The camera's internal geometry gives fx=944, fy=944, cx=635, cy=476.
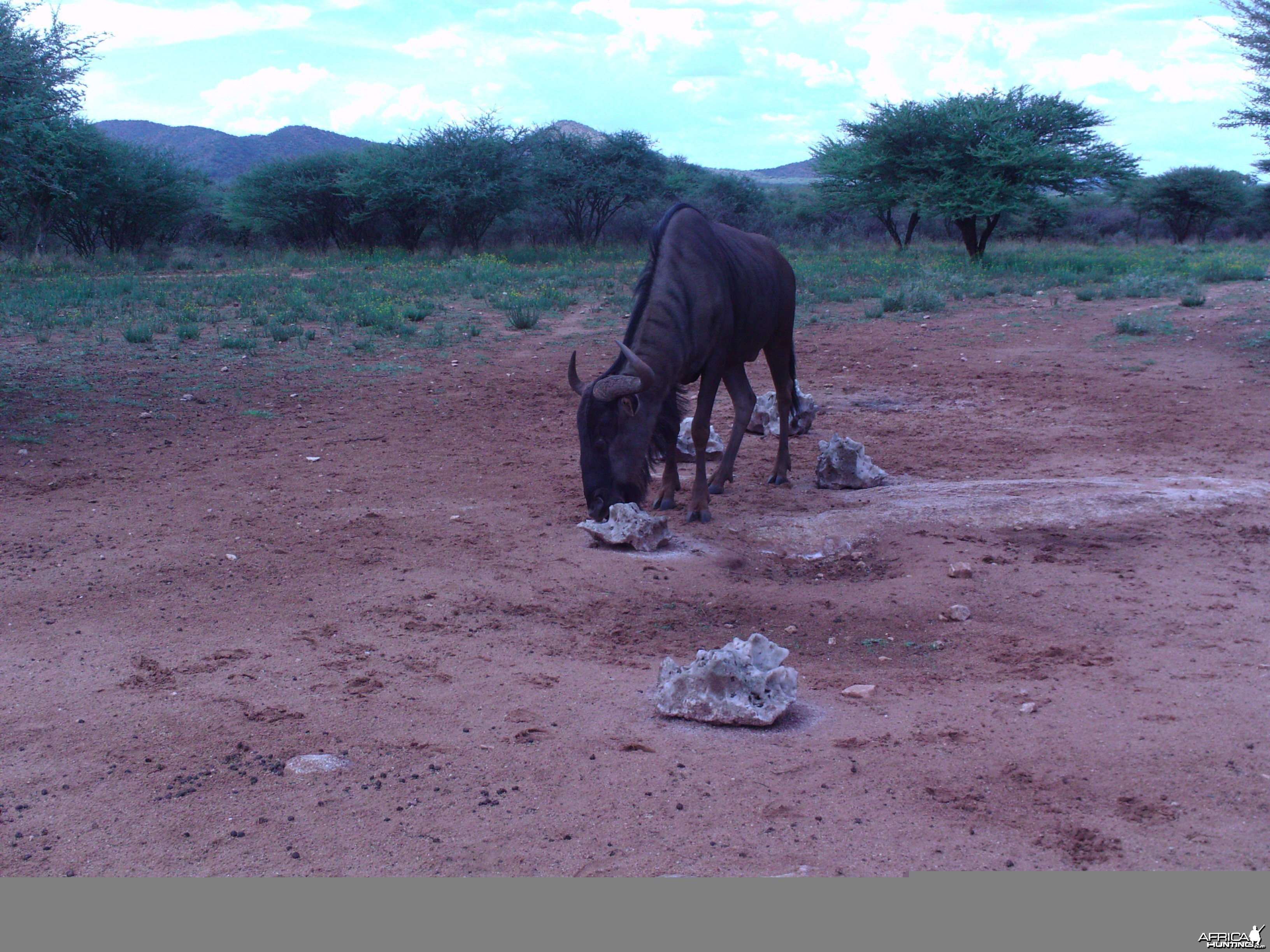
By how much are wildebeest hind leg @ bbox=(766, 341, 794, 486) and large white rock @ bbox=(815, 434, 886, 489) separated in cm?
41

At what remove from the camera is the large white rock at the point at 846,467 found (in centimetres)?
727

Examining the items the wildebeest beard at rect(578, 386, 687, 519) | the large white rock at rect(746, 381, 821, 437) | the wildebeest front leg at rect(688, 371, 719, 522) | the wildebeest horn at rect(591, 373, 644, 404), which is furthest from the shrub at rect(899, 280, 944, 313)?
the wildebeest horn at rect(591, 373, 644, 404)

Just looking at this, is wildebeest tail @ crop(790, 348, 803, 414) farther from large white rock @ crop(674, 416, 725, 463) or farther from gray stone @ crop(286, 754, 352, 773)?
gray stone @ crop(286, 754, 352, 773)

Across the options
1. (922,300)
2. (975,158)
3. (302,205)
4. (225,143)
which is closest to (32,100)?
(922,300)

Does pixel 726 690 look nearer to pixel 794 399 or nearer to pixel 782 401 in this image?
pixel 782 401

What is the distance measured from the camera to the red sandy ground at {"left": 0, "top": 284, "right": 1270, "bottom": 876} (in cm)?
287

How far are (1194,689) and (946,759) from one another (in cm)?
131

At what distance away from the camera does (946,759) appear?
10.9ft

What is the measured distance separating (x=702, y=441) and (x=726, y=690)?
342 centimetres

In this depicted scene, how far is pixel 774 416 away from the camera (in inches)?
363

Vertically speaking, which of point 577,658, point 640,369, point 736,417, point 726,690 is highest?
point 640,369

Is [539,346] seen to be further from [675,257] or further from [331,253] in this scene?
[331,253]

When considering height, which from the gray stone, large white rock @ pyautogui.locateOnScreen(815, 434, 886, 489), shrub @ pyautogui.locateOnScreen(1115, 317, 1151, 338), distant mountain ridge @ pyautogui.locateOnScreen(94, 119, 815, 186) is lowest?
the gray stone

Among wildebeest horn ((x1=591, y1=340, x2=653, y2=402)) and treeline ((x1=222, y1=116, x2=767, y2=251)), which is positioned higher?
treeline ((x1=222, y1=116, x2=767, y2=251))
